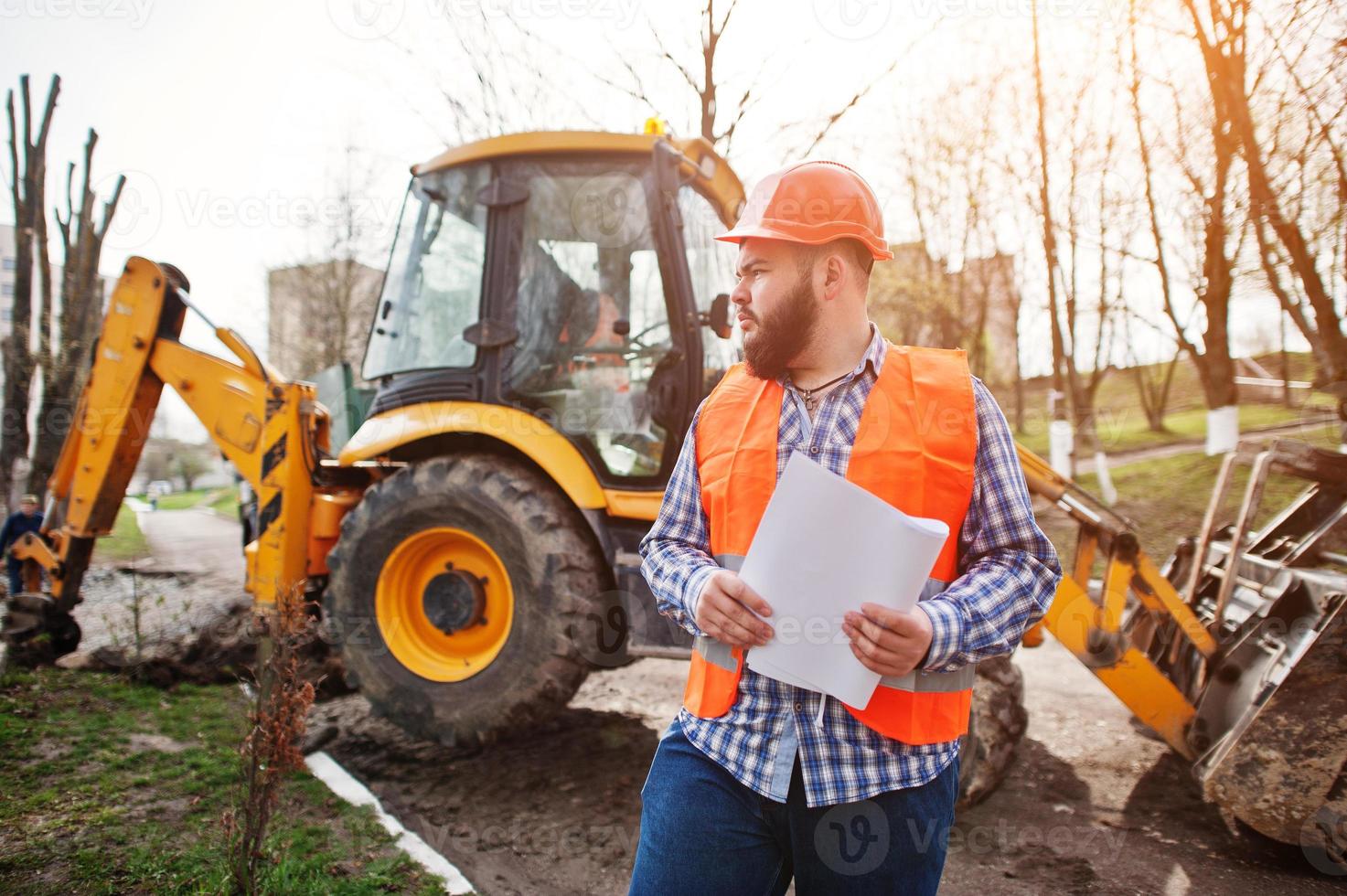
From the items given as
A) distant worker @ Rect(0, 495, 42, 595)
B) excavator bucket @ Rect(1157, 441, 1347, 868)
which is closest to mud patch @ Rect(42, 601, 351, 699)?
distant worker @ Rect(0, 495, 42, 595)

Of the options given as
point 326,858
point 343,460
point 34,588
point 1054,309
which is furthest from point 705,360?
point 1054,309

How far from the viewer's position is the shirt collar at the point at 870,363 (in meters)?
1.66

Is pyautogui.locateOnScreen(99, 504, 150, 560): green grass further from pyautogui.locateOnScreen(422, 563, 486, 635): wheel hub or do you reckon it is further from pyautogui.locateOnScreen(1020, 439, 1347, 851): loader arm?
pyautogui.locateOnScreen(1020, 439, 1347, 851): loader arm

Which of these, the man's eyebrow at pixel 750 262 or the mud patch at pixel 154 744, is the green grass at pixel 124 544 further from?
the man's eyebrow at pixel 750 262

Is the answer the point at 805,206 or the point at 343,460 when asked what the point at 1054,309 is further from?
the point at 805,206

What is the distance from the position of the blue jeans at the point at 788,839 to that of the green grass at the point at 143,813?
69.6 inches

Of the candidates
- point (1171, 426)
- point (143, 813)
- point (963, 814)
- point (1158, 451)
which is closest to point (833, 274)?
point (963, 814)

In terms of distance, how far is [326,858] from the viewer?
3012 mm

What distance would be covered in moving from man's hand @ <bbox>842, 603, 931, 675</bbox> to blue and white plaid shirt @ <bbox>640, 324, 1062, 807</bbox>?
0.04m

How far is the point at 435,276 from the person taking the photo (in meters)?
4.52

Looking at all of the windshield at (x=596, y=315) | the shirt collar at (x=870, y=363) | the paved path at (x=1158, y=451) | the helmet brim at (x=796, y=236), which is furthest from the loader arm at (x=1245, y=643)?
the paved path at (x=1158, y=451)

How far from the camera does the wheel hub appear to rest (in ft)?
13.5

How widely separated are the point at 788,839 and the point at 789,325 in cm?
93

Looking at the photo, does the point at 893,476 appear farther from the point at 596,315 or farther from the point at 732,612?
the point at 596,315
